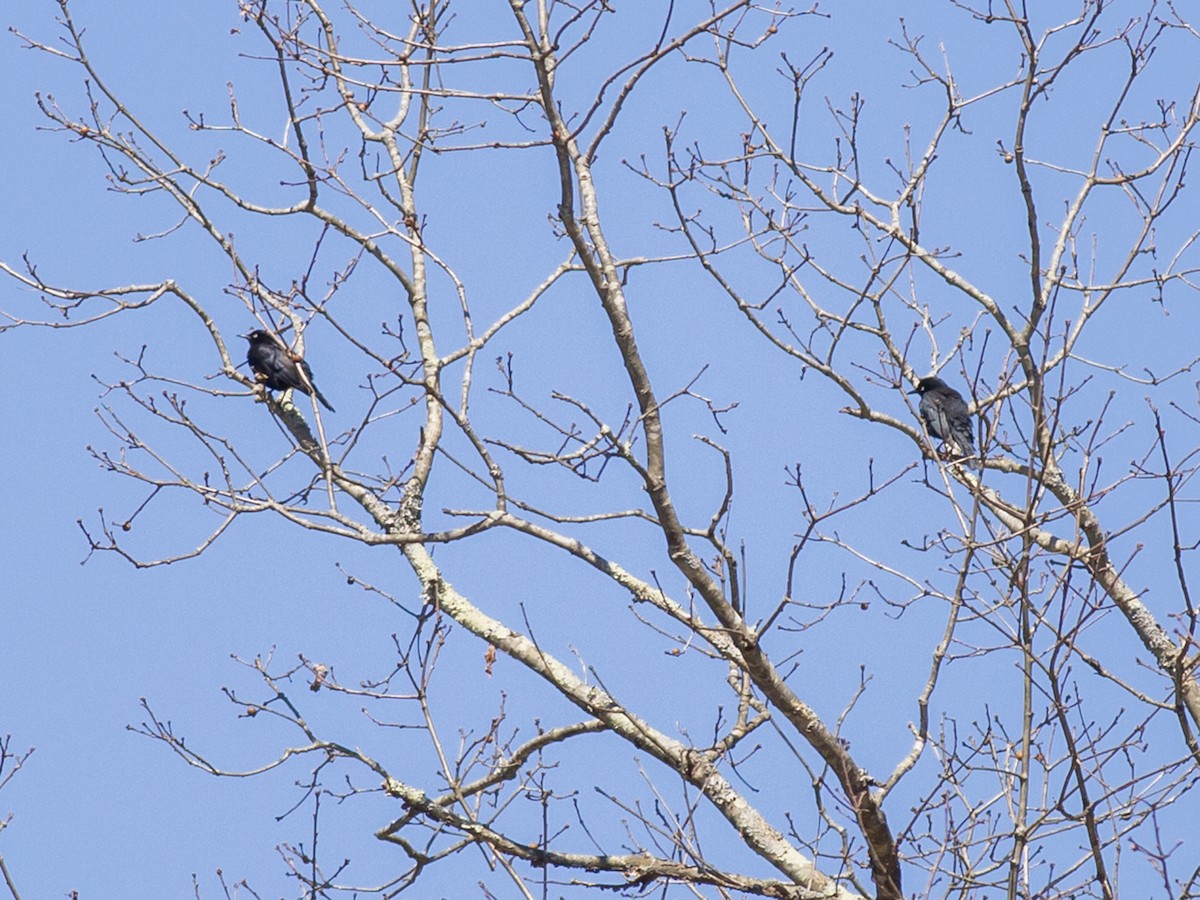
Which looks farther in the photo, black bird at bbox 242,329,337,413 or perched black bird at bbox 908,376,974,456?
perched black bird at bbox 908,376,974,456

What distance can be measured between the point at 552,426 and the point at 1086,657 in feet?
6.93

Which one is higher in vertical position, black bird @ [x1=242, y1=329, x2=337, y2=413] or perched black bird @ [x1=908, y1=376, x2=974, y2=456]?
perched black bird @ [x1=908, y1=376, x2=974, y2=456]

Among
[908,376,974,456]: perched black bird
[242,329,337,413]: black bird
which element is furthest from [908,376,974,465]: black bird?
[242,329,337,413]: black bird

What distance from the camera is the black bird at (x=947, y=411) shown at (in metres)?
10.3

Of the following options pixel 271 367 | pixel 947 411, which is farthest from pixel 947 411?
pixel 271 367

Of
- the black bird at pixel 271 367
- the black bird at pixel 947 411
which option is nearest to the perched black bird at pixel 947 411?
the black bird at pixel 947 411

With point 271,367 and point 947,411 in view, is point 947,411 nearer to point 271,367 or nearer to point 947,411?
point 947,411

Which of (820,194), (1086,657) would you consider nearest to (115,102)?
(820,194)

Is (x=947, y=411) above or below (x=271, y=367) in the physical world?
above

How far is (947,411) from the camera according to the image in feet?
34.2

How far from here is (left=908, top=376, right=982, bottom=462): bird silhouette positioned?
10.3m

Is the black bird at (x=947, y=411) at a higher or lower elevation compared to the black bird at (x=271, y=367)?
higher

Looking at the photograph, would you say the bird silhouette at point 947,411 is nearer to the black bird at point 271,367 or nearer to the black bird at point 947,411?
the black bird at point 947,411

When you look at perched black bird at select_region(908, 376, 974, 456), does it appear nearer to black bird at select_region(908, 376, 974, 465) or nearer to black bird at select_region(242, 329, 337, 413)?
black bird at select_region(908, 376, 974, 465)
